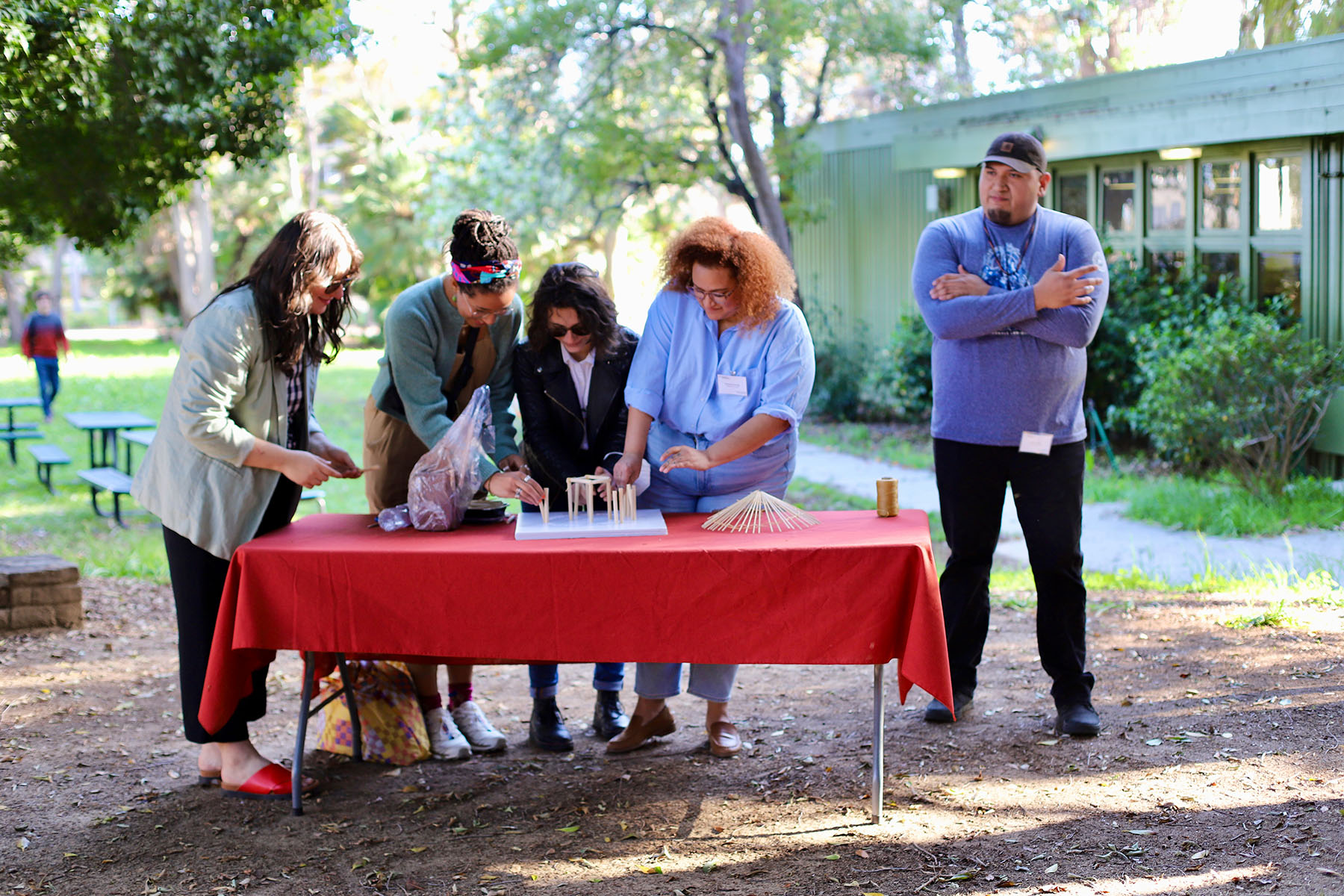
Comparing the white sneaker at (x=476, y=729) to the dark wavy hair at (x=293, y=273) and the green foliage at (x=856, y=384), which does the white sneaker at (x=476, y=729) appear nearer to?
the dark wavy hair at (x=293, y=273)

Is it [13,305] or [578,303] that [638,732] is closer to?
[578,303]

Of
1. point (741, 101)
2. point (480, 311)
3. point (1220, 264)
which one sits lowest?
point (480, 311)

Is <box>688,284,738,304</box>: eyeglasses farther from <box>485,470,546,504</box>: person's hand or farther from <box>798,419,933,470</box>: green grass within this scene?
<box>798,419,933,470</box>: green grass

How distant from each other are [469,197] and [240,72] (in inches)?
390

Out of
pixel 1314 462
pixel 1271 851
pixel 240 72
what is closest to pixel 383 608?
pixel 1271 851

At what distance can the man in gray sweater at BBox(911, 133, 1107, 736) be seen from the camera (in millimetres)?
3740

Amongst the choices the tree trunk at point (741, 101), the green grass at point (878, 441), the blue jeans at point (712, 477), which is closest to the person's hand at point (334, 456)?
the blue jeans at point (712, 477)

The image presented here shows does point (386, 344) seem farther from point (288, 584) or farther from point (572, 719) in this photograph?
point (572, 719)

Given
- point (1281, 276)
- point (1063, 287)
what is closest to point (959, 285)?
point (1063, 287)

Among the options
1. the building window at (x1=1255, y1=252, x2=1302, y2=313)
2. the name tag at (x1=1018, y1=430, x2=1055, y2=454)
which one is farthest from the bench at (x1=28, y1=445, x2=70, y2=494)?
the building window at (x1=1255, y1=252, x2=1302, y2=313)

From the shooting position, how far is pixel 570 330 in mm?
3693

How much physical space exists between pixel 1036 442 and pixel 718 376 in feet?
3.40

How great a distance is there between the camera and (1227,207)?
9523 mm

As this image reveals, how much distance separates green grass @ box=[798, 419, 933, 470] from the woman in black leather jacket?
21.6 ft
